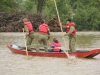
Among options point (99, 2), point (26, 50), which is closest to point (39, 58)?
point (26, 50)

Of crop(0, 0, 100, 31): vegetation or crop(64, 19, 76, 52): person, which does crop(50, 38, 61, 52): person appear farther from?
crop(0, 0, 100, 31): vegetation

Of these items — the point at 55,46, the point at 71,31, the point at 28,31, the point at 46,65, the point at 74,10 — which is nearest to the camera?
the point at 46,65

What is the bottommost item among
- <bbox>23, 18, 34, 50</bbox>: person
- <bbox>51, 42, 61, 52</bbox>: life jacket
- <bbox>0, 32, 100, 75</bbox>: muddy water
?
<bbox>0, 32, 100, 75</bbox>: muddy water

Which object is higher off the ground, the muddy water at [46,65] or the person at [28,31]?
the person at [28,31]

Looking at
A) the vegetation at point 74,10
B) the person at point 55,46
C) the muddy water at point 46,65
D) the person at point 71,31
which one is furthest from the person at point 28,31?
the vegetation at point 74,10

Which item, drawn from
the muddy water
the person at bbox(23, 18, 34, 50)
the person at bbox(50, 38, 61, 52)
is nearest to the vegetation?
the person at bbox(23, 18, 34, 50)

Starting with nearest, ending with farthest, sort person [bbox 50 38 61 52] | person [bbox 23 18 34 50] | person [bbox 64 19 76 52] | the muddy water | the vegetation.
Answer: the muddy water < person [bbox 64 19 76 52] < person [bbox 50 38 61 52] < person [bbox 23 18 34 50] < the vegetation

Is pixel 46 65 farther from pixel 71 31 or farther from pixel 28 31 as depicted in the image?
pixel 28 31

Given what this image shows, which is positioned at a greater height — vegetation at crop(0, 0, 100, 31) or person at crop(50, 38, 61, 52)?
vegetation at crop(0, 0, 100, 31)

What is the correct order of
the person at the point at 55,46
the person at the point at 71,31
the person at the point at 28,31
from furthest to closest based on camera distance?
the person at the point at 28,31, the person at the point at 55,46, the person at the point at 71,31

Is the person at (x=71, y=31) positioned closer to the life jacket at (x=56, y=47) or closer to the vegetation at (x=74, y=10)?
the life jacket at (x=56, y=47)

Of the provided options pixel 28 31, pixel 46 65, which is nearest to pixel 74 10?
pixel 28 31

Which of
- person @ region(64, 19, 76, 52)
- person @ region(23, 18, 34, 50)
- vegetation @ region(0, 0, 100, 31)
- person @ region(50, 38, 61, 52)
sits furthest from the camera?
vegetation @ region(0, 0, 100, 31)

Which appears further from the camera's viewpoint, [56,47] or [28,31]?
[28,31]
